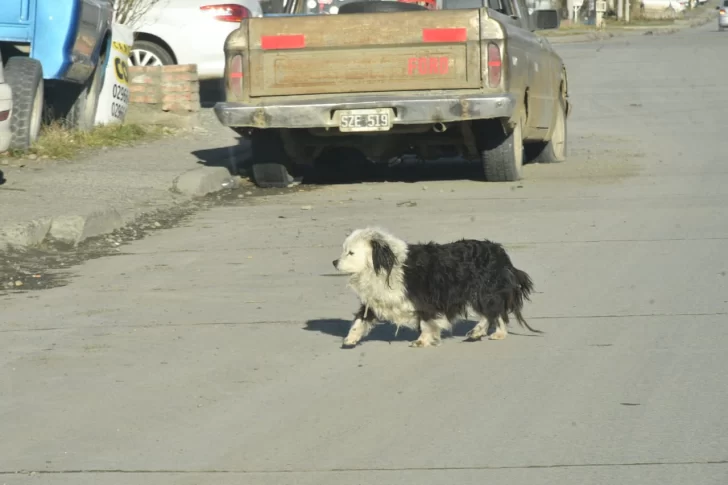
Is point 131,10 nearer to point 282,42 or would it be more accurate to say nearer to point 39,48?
point 39,48

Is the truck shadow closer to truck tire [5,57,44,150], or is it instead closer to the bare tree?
truck tire [5,57,44,150]

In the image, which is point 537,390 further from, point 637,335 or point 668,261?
point 668,261

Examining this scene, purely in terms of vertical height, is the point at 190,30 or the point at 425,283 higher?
the point at 190,30

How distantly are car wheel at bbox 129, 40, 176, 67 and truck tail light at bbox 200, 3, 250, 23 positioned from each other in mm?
892

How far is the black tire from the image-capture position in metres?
12.8

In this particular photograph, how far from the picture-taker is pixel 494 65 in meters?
11.8

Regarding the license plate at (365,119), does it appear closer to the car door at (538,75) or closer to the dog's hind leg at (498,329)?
the car door at (538,75)

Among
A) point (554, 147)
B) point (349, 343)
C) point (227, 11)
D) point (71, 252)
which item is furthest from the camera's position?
point (227, 11)

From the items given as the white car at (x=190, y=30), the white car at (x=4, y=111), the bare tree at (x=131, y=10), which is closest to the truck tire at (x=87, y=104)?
the bare tree at (x=131, y=10)

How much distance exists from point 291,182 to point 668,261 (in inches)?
206

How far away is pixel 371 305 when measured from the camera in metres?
6.57

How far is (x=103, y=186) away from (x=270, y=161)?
1772 mm

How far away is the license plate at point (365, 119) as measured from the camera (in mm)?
11625

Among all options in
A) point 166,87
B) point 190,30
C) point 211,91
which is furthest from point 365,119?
point 211,91
